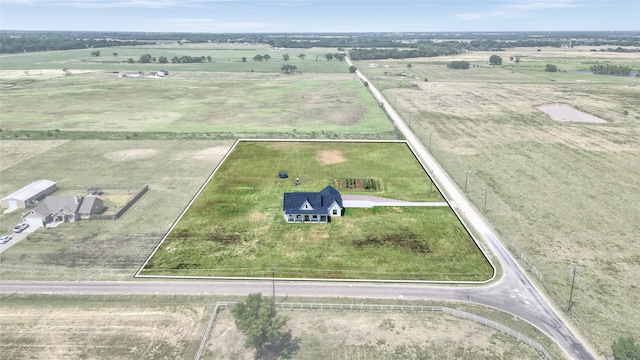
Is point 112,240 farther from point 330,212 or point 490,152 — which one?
point 490,152

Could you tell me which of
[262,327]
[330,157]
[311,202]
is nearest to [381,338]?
[262,327]

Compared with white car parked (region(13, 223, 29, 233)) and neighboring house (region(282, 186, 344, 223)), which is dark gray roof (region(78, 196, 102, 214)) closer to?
white car parked (region(13, 223, 29, 233))

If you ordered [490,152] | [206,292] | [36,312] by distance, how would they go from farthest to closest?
1. [490,152]
2. [206,292]
3. [36,312]

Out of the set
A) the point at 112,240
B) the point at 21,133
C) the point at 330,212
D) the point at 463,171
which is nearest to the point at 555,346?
the point at 330,212

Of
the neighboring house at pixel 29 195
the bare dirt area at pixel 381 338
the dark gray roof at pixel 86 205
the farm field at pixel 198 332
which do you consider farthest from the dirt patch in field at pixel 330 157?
the neighboring house at pixel 29 195

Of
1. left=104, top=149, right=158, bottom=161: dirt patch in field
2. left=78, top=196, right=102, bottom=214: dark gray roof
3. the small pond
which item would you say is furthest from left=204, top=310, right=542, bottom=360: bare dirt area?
the small pond

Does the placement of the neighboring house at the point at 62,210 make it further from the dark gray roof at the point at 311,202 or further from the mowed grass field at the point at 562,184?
the mowed grass field at the point at 562,184

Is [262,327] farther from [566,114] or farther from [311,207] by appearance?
[566,114]
